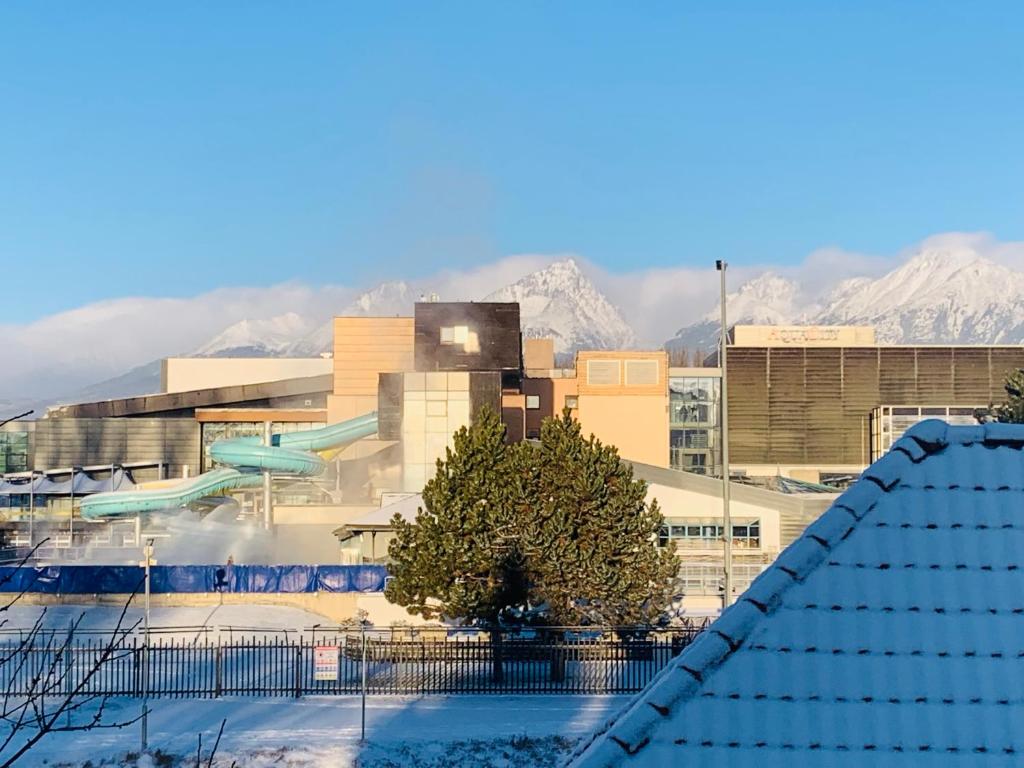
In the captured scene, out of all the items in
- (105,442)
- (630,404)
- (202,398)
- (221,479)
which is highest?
(202,398)

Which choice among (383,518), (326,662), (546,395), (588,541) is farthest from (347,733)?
(546,395)

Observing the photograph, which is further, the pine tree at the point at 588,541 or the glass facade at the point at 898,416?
the glass facade at the point at 898,416

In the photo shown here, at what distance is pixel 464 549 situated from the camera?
93.5ft

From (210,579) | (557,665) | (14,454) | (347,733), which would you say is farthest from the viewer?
(14,454)

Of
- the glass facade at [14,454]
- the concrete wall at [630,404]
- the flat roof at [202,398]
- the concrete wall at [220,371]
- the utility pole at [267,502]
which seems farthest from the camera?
the concrete wall at [220,371]

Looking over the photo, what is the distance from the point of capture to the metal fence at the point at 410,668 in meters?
25.5

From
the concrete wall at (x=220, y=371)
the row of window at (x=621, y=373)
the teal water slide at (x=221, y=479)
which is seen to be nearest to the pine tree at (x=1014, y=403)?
the row of window at (x=621, y=373)

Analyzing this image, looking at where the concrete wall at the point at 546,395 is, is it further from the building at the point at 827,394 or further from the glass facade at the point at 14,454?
the glass facade at the point at 14,454

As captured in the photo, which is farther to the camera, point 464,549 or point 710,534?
point 710,534

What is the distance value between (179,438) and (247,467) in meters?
29.8

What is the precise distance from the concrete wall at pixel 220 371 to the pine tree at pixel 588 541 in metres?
87.2

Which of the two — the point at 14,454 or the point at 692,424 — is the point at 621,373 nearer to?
the point at 692,424

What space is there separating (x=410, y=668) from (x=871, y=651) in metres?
22.9

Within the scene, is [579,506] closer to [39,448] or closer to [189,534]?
[189,534]
